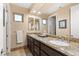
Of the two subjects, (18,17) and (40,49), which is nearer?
(18,17)

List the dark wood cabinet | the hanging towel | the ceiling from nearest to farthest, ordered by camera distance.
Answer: the dark wood cabinet → the ceiling → the hanging towel

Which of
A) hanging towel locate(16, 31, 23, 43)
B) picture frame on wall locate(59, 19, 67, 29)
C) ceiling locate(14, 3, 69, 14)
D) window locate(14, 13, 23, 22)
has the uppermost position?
ceiling locate(14, 3, 69, 14)

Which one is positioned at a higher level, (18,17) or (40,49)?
(18,17)

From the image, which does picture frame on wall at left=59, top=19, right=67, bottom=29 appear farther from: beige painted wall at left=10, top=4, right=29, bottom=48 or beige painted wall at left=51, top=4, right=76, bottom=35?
beige painted wall at left=10, top=4, right=29, bottom=48

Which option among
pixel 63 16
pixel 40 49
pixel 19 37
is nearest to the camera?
pixel 63 16

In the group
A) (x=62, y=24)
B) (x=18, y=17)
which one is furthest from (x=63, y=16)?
(x=18, y=17)

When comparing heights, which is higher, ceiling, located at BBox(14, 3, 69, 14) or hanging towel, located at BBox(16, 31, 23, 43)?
ceiling, located at BBox(14, 3, 69, 14)

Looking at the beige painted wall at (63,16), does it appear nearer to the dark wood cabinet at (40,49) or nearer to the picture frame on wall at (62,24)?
the picture frame on wall at (62,24)

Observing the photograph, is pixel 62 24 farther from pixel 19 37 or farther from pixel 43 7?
pixel 19 37

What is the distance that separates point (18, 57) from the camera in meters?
1.48

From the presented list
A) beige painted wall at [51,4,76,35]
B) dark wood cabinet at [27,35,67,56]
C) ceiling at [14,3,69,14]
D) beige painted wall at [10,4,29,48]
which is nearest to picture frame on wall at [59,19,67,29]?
beige painted wall at [51,4,76,35]

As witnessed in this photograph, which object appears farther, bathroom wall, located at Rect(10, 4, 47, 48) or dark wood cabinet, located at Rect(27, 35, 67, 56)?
bathroom wall, located at Rect(10, 4, 47, 48)

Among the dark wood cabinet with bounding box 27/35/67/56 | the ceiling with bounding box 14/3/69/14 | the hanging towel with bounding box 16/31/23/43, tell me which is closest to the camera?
the dark wood cabinet with bounding box 27/35/67/56

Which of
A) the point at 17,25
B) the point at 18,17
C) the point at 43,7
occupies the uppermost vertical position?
the point at 43,7
